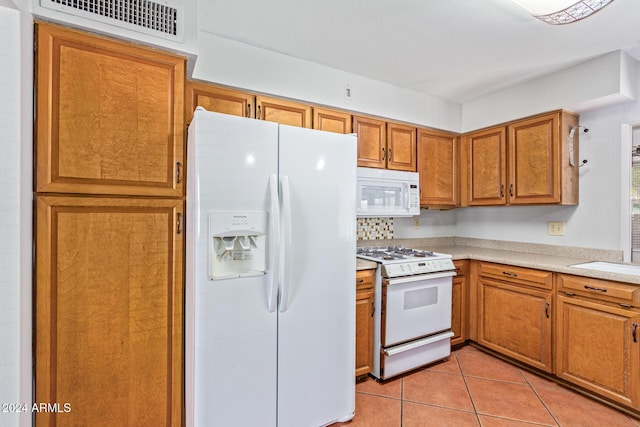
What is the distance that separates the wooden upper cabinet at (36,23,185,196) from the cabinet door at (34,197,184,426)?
105mm

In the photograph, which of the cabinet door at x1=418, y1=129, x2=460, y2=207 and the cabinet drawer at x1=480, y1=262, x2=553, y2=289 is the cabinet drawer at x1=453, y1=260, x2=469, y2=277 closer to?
the cabinet drawer at x1=480, y1=262, x2=553, y2=289

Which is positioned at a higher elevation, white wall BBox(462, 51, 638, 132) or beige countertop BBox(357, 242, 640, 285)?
white wall BBox(462, 51, 638, 132)

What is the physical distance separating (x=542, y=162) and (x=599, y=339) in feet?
4.51

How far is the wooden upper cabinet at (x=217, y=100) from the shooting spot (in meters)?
2.00

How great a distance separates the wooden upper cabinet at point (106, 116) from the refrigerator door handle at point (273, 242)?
481 mm

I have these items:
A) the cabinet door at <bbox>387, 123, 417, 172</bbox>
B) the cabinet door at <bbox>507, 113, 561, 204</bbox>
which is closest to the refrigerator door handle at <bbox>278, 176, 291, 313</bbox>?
the cabinet door at <bbox>387, 123, 417, 172</bbox>

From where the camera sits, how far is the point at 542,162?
2.63 metres

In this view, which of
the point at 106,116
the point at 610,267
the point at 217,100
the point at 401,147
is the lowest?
the point at 610,267

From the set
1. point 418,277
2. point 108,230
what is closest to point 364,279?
point 418,277

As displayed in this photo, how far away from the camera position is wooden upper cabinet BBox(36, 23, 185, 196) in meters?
1.36

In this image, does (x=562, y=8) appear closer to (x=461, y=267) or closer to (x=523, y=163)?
(x=523, y=163)

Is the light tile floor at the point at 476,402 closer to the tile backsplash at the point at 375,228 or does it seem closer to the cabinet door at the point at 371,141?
the tile backsplash at the point at 375,228

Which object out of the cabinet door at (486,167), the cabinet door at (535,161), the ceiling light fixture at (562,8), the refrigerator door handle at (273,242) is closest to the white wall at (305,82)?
the cabinet door at (486,167)

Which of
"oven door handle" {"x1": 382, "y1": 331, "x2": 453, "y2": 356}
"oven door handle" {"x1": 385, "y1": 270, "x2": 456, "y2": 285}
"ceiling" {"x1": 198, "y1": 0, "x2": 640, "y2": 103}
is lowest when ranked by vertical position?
"oven door handle" {"x1": 382, "y1": 331, "x2": 453, "y2": 356}
